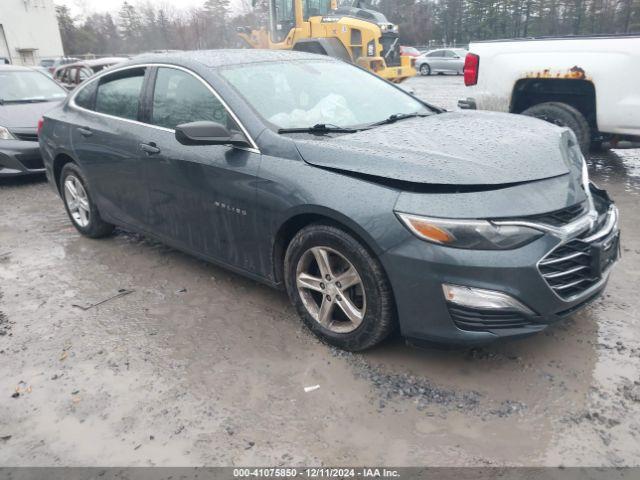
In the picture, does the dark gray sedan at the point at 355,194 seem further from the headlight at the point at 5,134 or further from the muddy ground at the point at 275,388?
the headlight at the point at 5,134

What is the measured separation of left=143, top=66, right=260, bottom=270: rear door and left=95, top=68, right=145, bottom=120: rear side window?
240 mm

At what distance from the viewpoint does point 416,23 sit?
5088 cm

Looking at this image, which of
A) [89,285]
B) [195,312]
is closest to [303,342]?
[195,312]

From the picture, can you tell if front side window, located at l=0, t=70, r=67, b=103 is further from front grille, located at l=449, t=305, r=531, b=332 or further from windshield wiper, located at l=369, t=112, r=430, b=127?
front grille, located at l=449, t=305, r=531, b=332

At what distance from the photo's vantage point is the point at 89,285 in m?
4.21

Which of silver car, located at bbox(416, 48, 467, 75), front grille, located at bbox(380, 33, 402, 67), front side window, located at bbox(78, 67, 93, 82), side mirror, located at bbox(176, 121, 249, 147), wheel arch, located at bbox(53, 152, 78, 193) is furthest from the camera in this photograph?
silver car, located at bbox(416, 48, 467, 75)

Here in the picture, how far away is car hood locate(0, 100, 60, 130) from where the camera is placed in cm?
725

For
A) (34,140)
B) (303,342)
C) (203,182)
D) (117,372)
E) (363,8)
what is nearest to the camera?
(117,372)

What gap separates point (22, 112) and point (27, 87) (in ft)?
3.52

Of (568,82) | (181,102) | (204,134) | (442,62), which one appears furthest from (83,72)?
(442,62)

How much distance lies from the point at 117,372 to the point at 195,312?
2.47 feet

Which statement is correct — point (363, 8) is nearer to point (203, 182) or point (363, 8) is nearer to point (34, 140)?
point (34, 140)

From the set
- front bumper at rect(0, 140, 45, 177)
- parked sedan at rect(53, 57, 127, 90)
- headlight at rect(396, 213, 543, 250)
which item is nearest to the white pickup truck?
headlight at rect(396, 213, 543, 250)

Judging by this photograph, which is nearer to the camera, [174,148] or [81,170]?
[174,148]
